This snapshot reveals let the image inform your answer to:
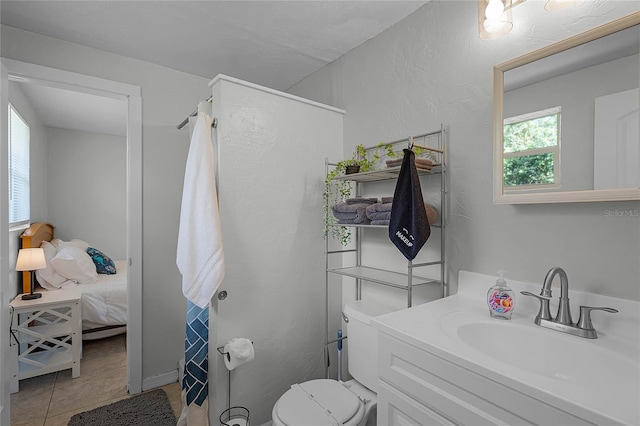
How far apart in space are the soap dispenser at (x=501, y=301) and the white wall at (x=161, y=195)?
→ 218 centimetres

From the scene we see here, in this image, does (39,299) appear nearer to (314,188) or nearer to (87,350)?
(87,350)

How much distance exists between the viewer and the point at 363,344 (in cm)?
160

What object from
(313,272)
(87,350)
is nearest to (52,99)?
(87,350)

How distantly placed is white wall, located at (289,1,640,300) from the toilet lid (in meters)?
0.77

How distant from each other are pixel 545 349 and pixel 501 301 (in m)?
0.19

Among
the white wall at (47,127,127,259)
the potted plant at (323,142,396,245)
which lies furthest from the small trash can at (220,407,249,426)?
the white wall at (47,127,127,259)

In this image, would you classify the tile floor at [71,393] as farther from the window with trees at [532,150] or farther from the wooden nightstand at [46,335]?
the window with trees at [532,150]

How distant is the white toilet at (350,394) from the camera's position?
4.46 feet

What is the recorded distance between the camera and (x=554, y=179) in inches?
46.0

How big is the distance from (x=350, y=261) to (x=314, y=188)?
549 mm

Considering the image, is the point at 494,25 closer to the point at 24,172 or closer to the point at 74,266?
the point at 74,266

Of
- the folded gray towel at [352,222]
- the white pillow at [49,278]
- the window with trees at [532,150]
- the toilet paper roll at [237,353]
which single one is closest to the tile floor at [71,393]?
the white pillow at [49,278]

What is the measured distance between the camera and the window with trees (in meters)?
1.17

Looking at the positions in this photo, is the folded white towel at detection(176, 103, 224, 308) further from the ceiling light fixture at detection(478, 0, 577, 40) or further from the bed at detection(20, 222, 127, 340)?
the bed at detection(20, 222, 127, 340)
